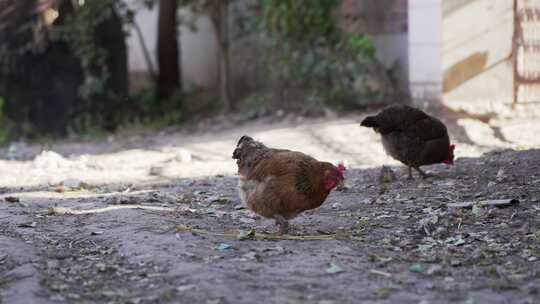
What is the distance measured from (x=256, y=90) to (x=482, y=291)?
10.2m

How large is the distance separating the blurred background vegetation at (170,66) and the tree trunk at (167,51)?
2 cm

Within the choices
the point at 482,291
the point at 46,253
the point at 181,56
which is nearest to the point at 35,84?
the point at 181,56

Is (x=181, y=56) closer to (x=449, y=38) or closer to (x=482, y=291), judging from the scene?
(x=449, y=38)

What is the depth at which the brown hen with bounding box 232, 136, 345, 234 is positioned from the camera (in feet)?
16.5

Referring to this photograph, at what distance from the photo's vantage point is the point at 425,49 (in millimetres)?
10336

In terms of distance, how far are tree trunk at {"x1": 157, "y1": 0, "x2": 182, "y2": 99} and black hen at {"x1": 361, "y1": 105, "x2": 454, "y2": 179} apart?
7350 mm

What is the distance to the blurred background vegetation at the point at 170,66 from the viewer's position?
38.2 ft

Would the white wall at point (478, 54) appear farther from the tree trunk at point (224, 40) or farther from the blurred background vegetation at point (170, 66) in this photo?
the tree trunk at point (224, 40)

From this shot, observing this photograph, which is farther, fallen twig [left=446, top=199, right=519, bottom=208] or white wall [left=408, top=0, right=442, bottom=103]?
white wall [left=408, top=0, right=442, bottom=103]

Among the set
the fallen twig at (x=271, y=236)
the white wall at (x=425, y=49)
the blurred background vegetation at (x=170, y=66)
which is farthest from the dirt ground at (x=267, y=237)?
the blurred background vegetation at (x=170, y=66)

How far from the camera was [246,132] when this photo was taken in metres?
10.7

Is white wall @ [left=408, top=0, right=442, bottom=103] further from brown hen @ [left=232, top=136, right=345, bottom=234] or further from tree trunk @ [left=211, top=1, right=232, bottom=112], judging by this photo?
brown hen @ [left=232, top=136, right=345, bottom=234]

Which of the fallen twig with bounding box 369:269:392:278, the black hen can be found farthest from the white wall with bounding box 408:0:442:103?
the fallen twig with bounding box 369:269:392:278

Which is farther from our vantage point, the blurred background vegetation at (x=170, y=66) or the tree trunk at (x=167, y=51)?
the tree trunk at (x=167, y=51)
